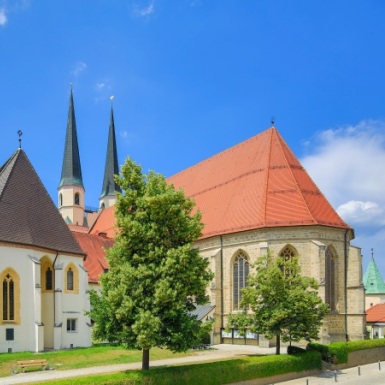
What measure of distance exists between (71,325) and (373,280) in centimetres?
4996

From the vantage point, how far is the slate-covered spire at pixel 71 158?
77.2m

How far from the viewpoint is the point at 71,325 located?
117ft

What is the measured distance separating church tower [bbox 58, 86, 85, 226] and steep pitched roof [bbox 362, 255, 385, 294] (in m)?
43.4

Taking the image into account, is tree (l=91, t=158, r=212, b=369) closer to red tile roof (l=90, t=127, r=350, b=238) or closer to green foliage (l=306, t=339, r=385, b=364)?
green foliage (l=306, t=339, r=385, b=364)

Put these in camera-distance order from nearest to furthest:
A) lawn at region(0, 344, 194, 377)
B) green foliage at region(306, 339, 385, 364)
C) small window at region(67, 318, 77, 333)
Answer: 1. lawn at region(0, 344, 194, 377)
2. green foliage at region(306, 339, 385, 364)
3. small window at region(67, 318, 77, 333)

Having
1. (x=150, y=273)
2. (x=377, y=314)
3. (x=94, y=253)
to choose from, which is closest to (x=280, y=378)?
(x=150, y=273)

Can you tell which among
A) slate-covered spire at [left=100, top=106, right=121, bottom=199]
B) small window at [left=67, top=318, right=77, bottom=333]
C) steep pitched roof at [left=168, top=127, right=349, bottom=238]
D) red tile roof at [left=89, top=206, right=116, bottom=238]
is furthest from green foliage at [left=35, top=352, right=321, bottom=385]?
slate-covered spire at [left=100, top=106, right=121, bottom=199]

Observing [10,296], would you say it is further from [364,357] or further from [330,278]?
[330,278]

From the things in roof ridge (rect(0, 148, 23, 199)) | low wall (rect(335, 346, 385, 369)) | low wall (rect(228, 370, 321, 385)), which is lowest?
low wall (rect(335, 346, 385, 369))

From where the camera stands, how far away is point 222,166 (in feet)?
162

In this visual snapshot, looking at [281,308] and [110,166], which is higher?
[110,166]

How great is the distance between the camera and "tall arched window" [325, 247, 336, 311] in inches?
1508

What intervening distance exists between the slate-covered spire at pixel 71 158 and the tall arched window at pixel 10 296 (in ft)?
155

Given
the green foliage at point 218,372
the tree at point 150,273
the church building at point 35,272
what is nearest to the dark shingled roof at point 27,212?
the church building at point 35,272
